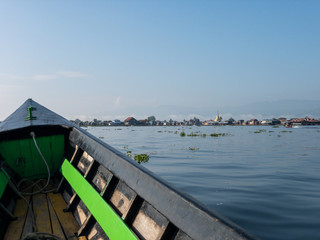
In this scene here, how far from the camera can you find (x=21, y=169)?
18.3ft

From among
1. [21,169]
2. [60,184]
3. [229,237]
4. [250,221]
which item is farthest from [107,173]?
[250,221]

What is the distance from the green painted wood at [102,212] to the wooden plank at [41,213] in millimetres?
661

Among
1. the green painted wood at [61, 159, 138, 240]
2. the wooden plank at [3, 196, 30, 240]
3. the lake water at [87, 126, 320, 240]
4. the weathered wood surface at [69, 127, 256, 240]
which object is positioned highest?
the weathered wood surface at [69, 127, 256, 240]

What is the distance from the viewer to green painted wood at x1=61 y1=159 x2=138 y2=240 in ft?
8.50

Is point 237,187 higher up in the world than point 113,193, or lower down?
lower down

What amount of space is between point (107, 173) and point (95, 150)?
572mm

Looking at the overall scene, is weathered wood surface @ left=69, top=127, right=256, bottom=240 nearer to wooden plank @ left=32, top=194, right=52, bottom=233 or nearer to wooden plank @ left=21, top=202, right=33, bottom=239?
wooden plank @ left=32, top=194, right=52, bottom=233

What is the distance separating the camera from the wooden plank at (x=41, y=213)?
3758 millimetres

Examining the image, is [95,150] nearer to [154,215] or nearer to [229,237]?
[154,215]

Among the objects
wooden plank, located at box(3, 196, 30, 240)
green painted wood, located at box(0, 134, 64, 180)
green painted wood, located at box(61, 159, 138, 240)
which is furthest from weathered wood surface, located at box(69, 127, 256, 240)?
green painted wood, located at box(0, 134, 64, 180)

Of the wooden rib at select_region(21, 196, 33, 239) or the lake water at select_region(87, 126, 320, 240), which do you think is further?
the lake water at select_region(87, 126, 320, 240)

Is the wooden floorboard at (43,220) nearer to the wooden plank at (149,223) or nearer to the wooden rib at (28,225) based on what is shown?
the wooden rib at (28,225)

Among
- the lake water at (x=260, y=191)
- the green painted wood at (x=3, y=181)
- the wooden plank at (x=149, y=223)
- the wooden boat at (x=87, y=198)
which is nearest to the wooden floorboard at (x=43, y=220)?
the wooden boat at (x=87, y=198)

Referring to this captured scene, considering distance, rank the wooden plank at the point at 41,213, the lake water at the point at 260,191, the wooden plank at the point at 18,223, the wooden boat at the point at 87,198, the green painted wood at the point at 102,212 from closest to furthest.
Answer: the wooden boat at the point at 87,198 < the green painted wood at the point at 102,212 < the wooden plank at the point at 18,223 < the wooden plank at the point at 41,213 < the lake water at the point at 260,191
